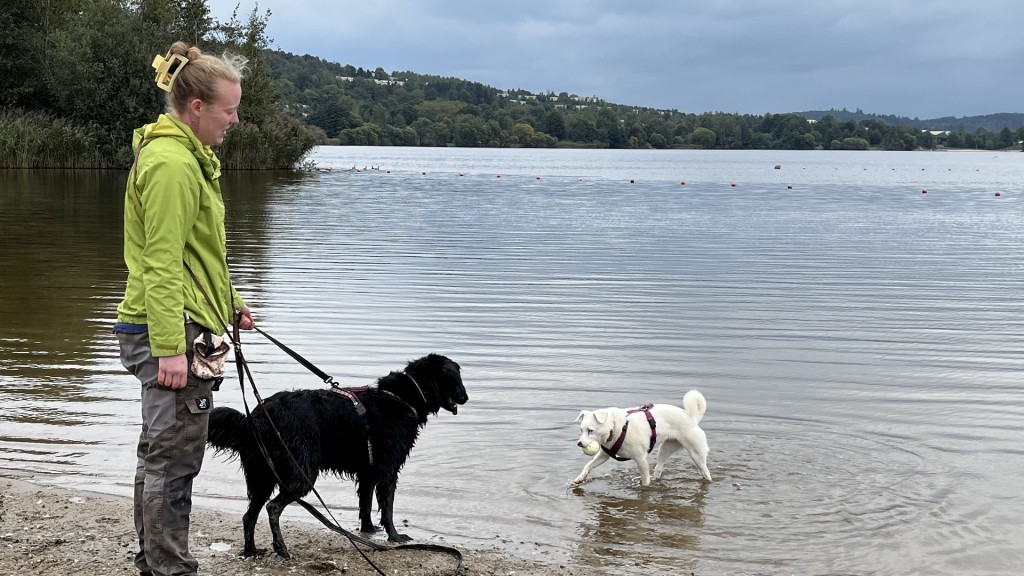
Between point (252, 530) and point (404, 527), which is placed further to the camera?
point (404, 527)

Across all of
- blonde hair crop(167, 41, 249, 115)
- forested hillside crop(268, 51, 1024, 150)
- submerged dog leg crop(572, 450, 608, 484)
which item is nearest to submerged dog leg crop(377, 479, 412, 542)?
submerged dog leg crop(572, 450, 608, 484)

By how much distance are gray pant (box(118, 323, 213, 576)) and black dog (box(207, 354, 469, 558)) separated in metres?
0.91

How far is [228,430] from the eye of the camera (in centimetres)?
495

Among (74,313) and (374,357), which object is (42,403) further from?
(74,313)

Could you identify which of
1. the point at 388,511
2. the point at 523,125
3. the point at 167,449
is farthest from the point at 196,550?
the point at 523,125

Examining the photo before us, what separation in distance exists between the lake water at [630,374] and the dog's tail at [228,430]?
3.68 feet

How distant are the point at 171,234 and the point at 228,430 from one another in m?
1.52

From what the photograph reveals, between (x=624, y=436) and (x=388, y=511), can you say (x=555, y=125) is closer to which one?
(x=624, y=436)

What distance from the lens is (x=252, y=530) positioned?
5.10 m

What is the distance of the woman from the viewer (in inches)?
147

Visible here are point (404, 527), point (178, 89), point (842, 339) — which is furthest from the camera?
point (842, 339)

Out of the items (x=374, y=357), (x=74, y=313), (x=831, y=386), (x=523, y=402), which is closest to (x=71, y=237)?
(x=74, y=313)

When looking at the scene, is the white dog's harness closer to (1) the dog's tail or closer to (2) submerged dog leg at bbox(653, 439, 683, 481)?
(2) submerged dog leg at bbox(653, 439, 683, 481)

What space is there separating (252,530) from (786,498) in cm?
350
